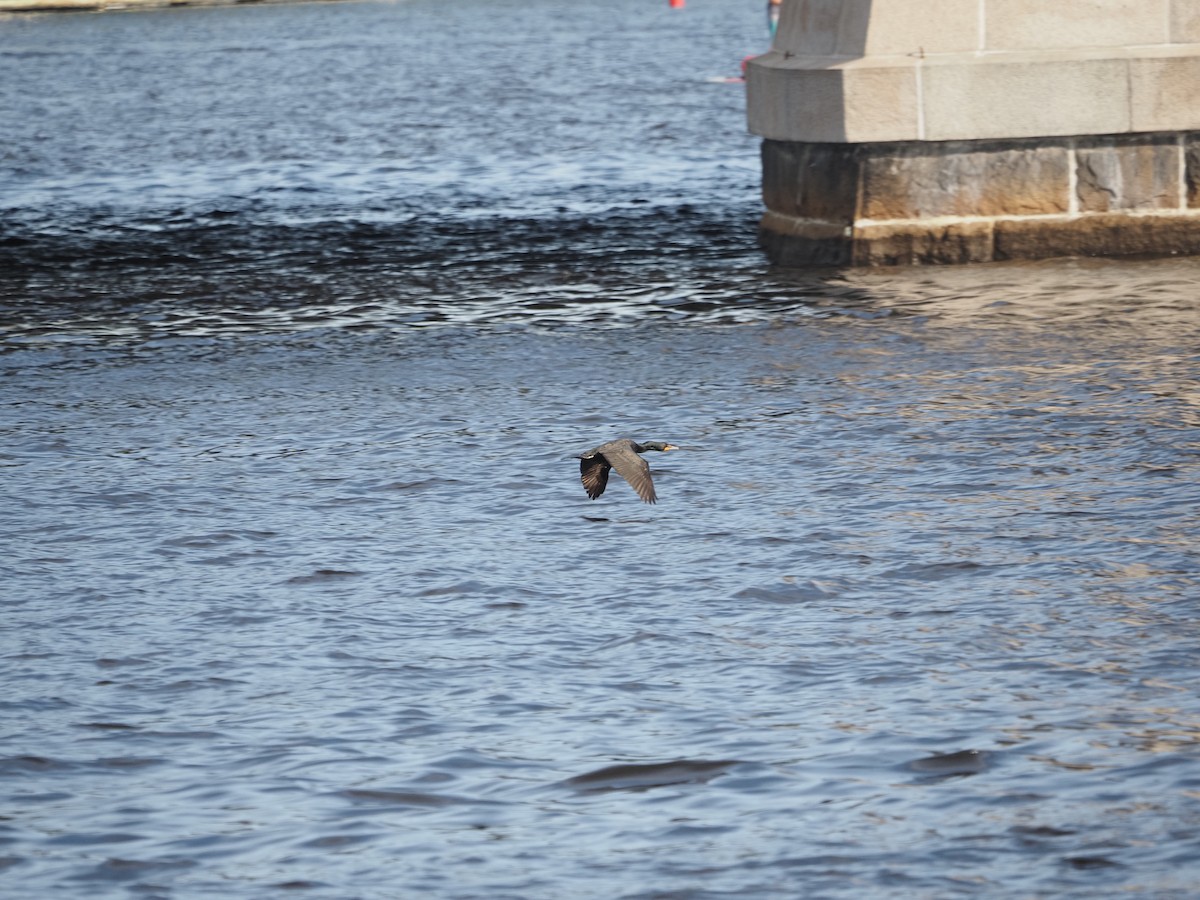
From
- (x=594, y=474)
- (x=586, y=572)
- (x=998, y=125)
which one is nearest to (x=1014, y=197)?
(x=998, y=125)

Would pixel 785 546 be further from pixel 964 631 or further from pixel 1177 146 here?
pixel 1177 146

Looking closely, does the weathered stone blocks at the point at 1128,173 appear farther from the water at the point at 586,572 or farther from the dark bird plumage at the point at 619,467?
the dark bird plumage at the point at 619,467

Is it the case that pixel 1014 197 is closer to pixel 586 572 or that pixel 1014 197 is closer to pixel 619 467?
pixel 619 467

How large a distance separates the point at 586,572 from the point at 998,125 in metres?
7.11

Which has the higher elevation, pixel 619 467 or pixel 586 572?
pixel 619 467

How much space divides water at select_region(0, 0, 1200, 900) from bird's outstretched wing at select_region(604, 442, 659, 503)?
32cm

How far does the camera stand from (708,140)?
24.9 m

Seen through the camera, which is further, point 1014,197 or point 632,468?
point 1014,197

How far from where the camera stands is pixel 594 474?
28.3ft

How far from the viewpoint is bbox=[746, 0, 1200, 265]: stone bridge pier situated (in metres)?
14.1

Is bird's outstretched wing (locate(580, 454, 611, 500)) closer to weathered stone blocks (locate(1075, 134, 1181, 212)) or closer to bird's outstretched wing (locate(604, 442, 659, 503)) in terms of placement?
bird's outstretched wing (locate(604, 442, 659, 503))

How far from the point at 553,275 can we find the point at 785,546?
719 cm

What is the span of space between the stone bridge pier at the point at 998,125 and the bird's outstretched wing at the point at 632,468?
634 cm

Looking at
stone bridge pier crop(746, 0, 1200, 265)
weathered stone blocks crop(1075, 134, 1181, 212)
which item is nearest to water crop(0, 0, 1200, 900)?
stone bridge pier crop(746, 0, 1200, 265)
